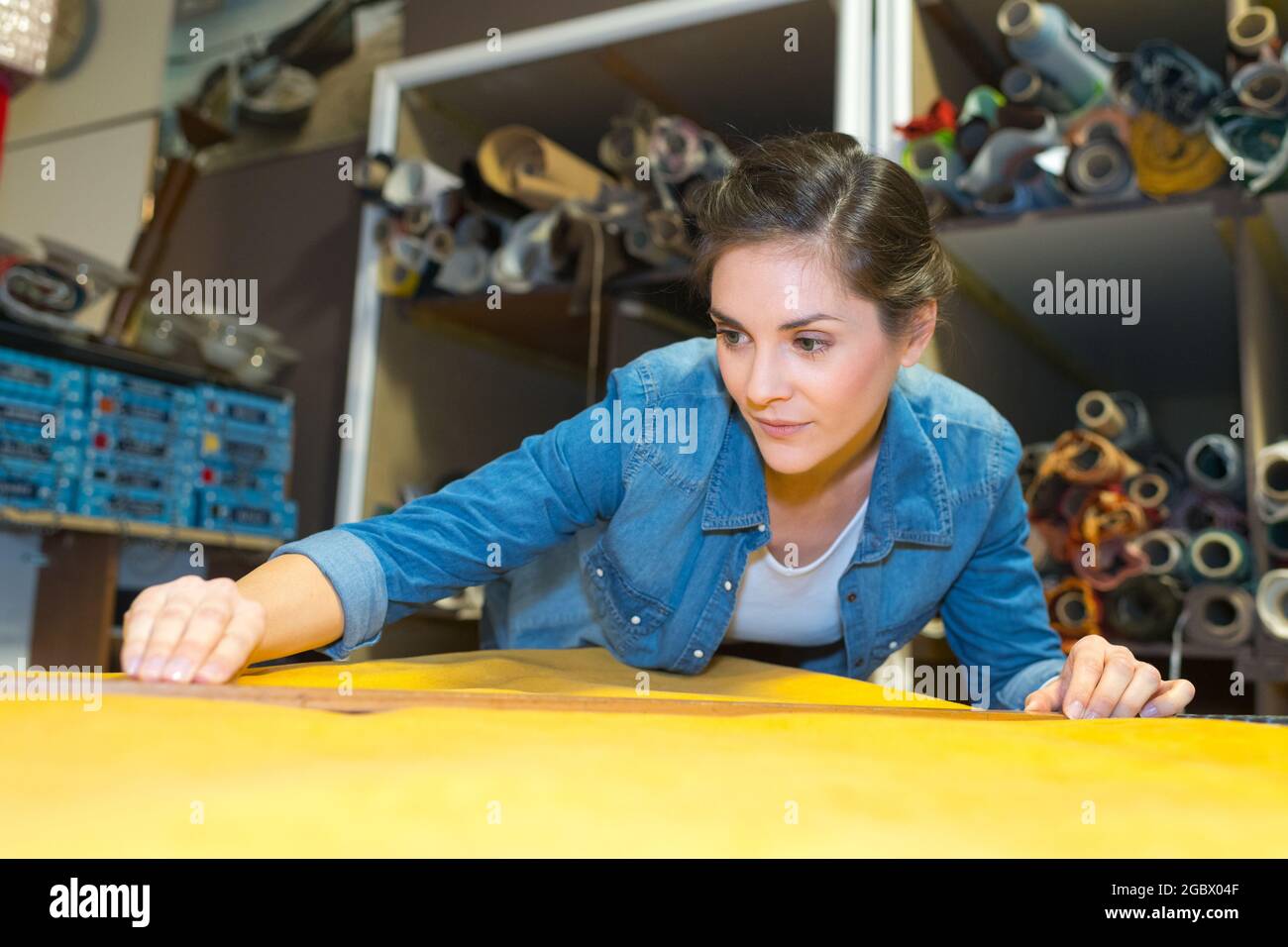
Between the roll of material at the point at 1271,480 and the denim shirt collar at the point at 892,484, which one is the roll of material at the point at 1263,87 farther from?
the denim shirt collar at the point at 892,484

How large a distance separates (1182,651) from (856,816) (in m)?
1.34

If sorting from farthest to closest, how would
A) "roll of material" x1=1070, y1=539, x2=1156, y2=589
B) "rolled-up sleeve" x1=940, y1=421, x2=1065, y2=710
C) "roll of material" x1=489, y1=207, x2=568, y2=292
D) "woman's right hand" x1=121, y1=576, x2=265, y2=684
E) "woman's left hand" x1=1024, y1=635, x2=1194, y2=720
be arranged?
"roll of material" x1=489, y1=207, x2=568, y2=292 → "roll of material" x1=1070, y1=539, x2=1156, y2=589 → "rolled-up sleeve" x1=940, y1=421, x2=1065, y2=710 → "woman's left hand" x1=1024, y1=635, x2=1194, y2=720 → "woman's right hand" x1=121, y1=576, x2=265, y2=684

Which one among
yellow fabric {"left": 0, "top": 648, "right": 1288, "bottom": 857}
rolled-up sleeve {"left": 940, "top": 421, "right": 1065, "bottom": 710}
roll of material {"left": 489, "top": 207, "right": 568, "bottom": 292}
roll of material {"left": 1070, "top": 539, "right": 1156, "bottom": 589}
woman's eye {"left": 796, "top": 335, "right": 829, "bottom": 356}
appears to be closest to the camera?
yellow fabric {"left": 0, "top": 648, "right": 1288, "bottom": 857}

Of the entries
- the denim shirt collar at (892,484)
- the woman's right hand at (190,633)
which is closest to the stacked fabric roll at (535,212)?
the denim shirt collar at (892,484)

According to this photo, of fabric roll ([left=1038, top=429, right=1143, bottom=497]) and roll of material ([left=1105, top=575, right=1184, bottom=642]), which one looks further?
fabric roll ([left=1038, top=429, right=1143, bottom=497])

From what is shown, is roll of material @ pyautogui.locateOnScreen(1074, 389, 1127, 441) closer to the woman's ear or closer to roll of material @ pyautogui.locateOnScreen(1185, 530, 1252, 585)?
roll of material @ pyautogui.locateOnScreen(1185, 530, 1252, 585)

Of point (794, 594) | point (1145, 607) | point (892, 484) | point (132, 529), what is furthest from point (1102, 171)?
point (132, 529)

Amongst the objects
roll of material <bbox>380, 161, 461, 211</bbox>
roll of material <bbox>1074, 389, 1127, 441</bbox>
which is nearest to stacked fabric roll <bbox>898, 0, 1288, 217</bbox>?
roll of material <bbox>1074, 389, 1127, 441</bbox>

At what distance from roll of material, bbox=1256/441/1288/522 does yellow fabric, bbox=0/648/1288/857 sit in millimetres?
919

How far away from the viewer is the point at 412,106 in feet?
8.09

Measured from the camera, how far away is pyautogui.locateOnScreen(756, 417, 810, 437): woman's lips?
3.48 ft

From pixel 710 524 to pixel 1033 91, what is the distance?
103cm

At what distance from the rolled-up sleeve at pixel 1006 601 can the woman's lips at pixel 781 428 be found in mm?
327

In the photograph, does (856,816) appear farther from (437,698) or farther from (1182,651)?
(1182,651)
